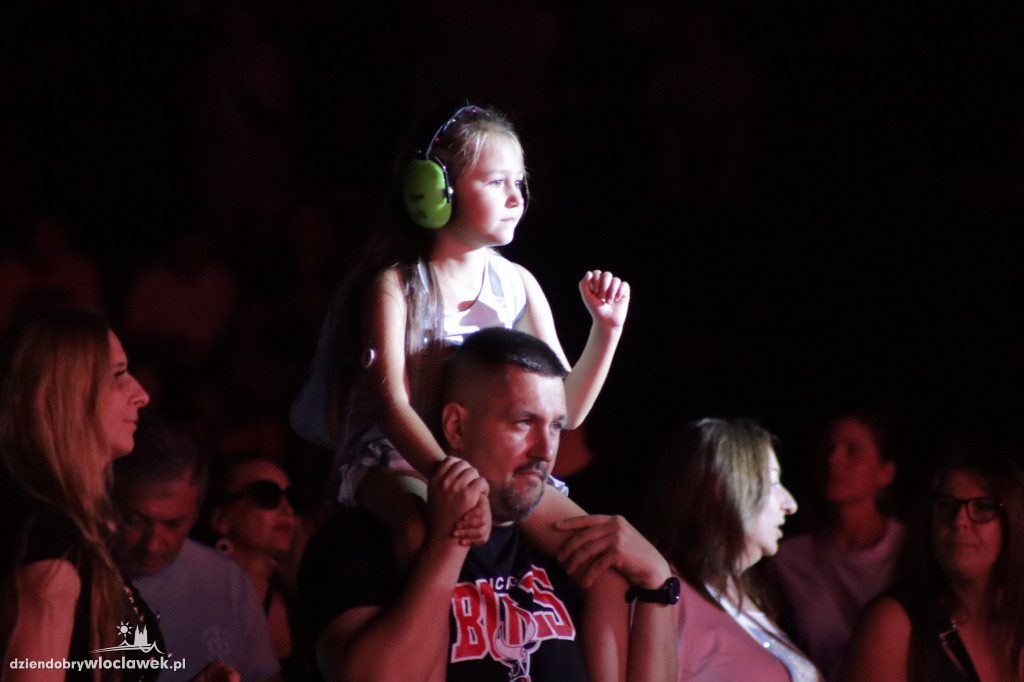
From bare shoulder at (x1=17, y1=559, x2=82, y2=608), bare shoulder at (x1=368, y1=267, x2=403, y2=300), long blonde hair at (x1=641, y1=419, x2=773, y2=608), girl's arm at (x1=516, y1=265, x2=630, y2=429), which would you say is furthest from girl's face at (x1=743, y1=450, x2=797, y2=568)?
bare shoulder at (x1=17, y1=559, x2=82, y2=608)

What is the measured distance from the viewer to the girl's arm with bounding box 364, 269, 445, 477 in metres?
2.19

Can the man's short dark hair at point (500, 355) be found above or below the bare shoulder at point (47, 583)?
above

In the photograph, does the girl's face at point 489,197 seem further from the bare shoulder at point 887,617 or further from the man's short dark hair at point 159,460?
the bare shoulder at point 887,617

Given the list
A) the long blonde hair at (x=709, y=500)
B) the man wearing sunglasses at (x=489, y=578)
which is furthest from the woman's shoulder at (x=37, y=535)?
the long blonde hair at (x=709, y=500)

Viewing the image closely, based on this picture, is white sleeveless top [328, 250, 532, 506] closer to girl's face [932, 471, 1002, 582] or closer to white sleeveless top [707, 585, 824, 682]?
white sleeveless top [707, 585, 824, 682]

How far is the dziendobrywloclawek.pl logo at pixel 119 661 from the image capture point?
188 cm

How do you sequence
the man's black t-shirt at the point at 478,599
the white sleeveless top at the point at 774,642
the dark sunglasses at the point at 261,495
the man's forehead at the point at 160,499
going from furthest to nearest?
the dark sunglasses at the point at 261,495, the white sleeveless top at the point at 774,642, the man's forehead at the point at 160,499, the man's black t-shirt at the point at 478,599

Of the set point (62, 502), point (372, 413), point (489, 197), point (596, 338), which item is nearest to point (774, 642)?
point (596, 338)

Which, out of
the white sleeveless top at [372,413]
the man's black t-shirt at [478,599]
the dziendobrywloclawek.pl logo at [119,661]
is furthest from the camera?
the white sleeveless top at [372,413]

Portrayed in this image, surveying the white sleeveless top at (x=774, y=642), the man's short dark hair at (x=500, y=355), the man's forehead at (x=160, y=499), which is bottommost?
the white sleeveless top at (x=774, y=642)

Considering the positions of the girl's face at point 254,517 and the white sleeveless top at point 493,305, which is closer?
the white sleeveless top at point 493,305

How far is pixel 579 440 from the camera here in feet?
12.7

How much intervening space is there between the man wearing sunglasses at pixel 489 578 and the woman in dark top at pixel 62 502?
0.37 metres

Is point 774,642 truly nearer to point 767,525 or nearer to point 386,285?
point 767,525
